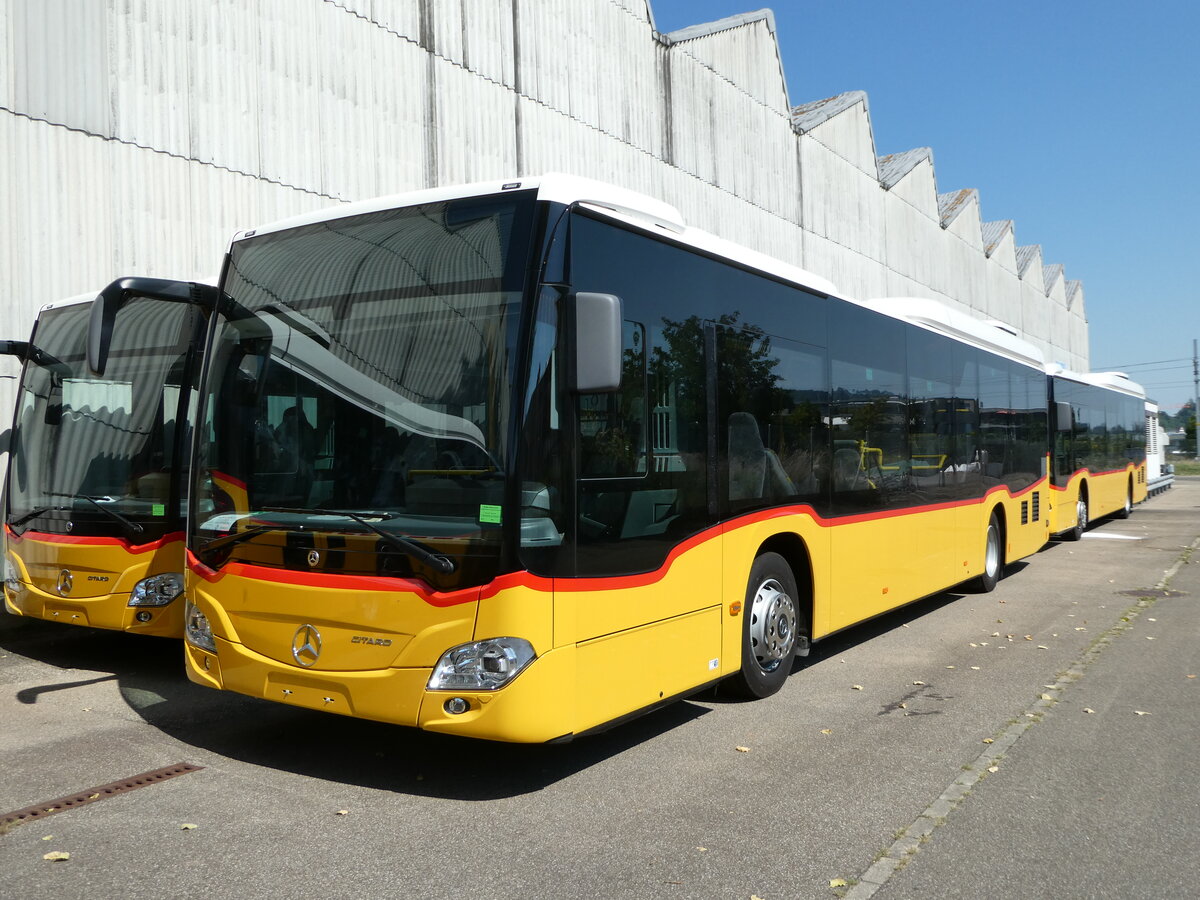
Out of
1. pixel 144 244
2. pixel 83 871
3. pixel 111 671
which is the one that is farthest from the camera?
pixel 144 244

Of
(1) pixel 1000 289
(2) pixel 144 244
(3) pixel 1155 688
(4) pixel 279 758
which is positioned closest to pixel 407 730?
(4) pixel 279 758

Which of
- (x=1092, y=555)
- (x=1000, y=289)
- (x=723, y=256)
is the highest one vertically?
(x=1000, y=289)

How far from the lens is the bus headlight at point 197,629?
5582 millimetres

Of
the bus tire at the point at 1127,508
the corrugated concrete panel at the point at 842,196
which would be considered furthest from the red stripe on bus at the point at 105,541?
the bus tire at the point at 1127,508

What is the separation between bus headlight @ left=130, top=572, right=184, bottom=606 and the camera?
748cm

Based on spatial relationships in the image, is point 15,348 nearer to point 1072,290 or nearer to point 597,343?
point 597,343

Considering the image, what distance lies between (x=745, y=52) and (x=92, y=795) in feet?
69.1

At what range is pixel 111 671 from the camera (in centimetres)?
815

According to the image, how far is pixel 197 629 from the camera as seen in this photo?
18.6 ft

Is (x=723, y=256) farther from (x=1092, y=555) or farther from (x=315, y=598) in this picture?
(x=1092, y=555)

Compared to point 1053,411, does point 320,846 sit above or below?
below

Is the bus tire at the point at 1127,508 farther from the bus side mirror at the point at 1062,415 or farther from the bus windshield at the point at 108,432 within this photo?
the bus windshield at the point at 108,432

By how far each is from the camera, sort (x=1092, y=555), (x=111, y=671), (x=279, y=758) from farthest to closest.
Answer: (x=1092, y=555) → (x=111, y=671) → (x=279, y=758)

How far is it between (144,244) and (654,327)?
→ 317 inches
